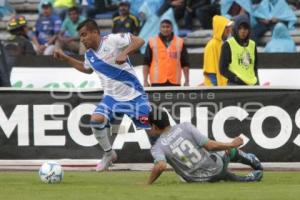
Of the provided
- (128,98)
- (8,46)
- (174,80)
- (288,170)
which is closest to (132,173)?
(128,98)

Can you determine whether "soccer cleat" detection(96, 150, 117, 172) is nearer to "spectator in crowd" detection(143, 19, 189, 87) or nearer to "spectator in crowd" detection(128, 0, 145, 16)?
"spectator in crowd" detection(143, 19, 189, 87)

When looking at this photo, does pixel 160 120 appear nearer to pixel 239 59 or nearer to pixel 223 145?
pixel 223 145

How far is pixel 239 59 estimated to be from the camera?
16172mm

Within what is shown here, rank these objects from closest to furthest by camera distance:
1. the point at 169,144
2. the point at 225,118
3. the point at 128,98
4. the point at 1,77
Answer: the point at 169,144 < the point at 128,98 < the point at 225,118 < the point at 1,77

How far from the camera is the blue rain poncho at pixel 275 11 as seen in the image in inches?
815

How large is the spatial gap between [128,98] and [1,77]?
13.7 feet

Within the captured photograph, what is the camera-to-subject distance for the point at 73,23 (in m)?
22.3

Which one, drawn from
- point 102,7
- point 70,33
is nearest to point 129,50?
point 70,33

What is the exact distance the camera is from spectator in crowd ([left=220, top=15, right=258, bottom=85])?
1612 cm

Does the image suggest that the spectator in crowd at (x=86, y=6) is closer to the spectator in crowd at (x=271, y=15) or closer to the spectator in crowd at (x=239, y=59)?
the spectator in crowd at (x=271, y=15)

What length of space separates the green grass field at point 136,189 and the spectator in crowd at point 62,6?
927cm

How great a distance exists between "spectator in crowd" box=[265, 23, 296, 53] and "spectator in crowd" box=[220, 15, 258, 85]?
3.91 metres

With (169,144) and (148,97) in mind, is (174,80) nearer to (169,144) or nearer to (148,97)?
(148,97)

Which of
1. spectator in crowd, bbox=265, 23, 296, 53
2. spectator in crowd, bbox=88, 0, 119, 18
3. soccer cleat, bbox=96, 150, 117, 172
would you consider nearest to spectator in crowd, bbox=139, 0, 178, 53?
spectator in crowd, bbox=88, 0, 119, 18
